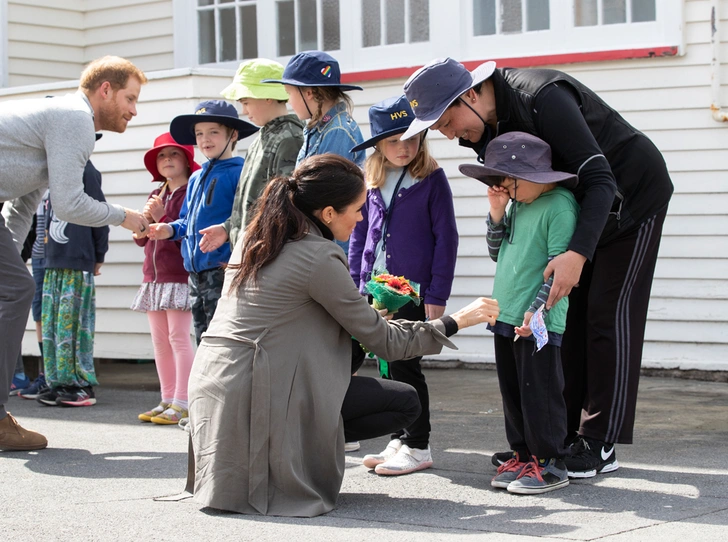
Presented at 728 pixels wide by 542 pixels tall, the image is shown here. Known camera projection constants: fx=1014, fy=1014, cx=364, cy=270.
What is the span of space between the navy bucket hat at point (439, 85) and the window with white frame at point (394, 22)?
4057 mm

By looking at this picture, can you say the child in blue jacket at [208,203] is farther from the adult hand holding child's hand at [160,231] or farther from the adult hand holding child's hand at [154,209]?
the adult hand holding child's hand at [154,209]

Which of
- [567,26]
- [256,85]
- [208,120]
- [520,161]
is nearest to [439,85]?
[520,161]

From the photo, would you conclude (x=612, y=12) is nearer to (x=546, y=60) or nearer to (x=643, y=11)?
(x=643, y=11)

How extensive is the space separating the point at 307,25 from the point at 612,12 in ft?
8.49

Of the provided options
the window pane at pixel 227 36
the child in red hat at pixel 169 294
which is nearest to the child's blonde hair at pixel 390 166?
the child in red hat at pixel 169 294

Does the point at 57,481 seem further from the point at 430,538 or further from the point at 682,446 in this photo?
the point at 682,446

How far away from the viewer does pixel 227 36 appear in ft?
29.8

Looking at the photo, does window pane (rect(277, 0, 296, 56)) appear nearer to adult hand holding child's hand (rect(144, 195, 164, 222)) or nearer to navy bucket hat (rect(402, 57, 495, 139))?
adult hand holding child's hand (rect(144, 195, 164, 222))

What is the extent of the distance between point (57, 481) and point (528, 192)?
2.33 meters

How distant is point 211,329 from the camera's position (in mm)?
3809

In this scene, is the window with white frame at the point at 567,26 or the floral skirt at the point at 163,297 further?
the window with white frame at the point at 567,26

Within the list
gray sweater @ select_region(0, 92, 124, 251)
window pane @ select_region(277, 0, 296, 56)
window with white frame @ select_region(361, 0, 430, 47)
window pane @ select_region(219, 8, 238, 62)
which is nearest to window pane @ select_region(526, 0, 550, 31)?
window with white frame @ select_region(361, 0, 430, 47)

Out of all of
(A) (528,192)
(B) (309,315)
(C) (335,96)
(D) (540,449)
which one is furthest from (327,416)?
(C) (335,96)

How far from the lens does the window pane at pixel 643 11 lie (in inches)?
287
